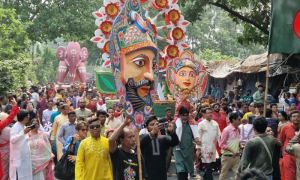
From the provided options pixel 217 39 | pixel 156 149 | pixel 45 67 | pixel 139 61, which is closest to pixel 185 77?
pixel 156 149

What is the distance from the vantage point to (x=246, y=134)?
9.12 meters

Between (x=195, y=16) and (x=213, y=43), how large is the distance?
1129 inches

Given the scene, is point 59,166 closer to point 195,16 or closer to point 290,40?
point 290,40

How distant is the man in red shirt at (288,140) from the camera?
23.9 feet

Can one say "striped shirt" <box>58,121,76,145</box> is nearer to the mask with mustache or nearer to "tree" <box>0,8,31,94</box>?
the mask with mustache

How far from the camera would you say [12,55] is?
19.5 metres

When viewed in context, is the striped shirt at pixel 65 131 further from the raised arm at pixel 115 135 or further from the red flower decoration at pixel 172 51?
the red flower decoration at pixel 172 51

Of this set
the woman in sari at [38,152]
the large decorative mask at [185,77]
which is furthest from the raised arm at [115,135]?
the large decorative mask at [185,77]

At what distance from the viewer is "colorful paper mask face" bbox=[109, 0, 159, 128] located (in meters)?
5.93

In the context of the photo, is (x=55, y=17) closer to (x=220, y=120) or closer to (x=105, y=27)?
(x=105, y=27)

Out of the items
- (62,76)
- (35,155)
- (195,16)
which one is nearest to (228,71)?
(195,16)

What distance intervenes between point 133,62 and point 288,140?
301 centimetres

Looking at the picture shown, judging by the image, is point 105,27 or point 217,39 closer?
point 105,27

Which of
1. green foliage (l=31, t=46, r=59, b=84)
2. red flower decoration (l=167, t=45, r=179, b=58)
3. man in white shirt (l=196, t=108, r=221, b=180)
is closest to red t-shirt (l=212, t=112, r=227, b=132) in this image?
man in white shirt (l=196, t=108, r=221, b=180)
